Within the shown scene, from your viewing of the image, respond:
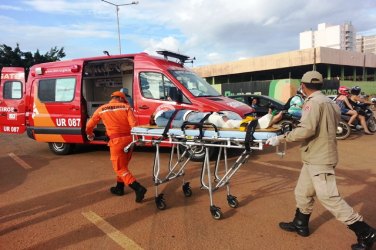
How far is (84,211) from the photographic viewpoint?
4.96 m

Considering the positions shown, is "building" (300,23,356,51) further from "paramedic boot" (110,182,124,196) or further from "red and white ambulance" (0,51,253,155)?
"paramedic boot" (110,182,124,196)

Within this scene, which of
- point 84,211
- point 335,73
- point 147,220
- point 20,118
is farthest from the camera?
point 335,73

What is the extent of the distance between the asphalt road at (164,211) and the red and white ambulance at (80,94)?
1281 mm

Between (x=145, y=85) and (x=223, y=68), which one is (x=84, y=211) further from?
(x=223, y=68)

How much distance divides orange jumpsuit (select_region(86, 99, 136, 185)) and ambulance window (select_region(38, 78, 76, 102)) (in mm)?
3939

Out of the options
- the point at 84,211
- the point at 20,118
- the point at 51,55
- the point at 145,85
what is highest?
the point at 51,55

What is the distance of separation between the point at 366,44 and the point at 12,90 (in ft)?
347

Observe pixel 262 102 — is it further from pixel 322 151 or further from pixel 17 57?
pixel 17 57

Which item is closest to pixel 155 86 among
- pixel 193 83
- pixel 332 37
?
pixel 193 83

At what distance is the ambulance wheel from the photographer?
938cm

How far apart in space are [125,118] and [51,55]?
753 inches

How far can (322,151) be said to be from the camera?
3619 mm

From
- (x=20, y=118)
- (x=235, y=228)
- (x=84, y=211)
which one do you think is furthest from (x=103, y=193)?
(x=20, y=118)

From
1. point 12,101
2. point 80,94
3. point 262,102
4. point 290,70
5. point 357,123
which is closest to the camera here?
point 80,94
